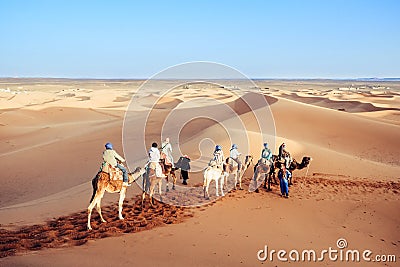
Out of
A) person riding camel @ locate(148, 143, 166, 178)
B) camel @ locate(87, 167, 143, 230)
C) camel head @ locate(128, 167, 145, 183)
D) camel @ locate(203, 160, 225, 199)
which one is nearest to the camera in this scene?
camel @ locate(87, 167, 143, 230)

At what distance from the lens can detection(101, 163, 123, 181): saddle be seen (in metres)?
10.2

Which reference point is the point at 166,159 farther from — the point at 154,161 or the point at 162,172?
the point at 154,161

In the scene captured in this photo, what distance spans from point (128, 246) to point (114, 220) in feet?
7.57

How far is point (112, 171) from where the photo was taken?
10.4m

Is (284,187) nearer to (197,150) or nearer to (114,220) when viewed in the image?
(114,220)

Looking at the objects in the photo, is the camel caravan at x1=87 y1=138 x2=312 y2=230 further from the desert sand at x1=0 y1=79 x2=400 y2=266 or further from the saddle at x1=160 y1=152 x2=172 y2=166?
the desert sand at x1=0 y1=79 x2=400 y2=266

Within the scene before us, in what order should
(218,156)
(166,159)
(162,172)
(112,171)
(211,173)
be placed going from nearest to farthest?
(112,171) → (211,173) → (162,172) → (218,156) → (166,159)

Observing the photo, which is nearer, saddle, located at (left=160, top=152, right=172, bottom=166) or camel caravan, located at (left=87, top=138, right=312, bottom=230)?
camel caravan, located at (left=87, top=138, right=312, bottom=230)

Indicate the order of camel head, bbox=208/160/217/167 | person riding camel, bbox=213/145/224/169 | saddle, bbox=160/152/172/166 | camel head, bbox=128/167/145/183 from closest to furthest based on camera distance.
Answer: camel head, bbox=128/167/145/183
camel head, bbox=208/160/217/167
person riding camel, bbox=213/145/224/169
saddle, bbox=160/152/172/166

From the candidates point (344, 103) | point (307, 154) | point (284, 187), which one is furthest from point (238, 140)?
point (344, 103)

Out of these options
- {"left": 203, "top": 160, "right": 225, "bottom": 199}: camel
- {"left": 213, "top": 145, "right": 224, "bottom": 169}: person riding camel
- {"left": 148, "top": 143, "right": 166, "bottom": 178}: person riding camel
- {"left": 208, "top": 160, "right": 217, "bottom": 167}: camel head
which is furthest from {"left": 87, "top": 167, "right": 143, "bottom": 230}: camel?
{"left": 213, "top": 145, "right": 224, "bottom": 169}: person riding camel

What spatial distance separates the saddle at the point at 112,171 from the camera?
10.2m

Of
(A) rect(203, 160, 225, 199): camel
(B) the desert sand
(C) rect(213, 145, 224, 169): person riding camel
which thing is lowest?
(B) the desert sand

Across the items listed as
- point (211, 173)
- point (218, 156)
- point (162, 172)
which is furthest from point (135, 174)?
point (218, 156)
